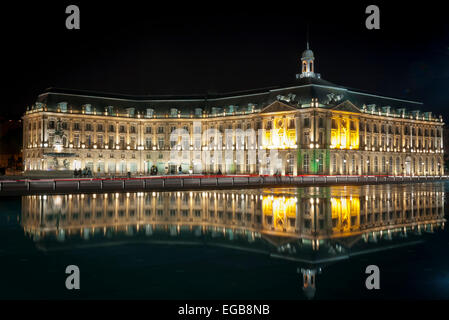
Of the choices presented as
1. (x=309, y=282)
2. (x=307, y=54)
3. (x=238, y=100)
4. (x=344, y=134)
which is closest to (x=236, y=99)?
(x=238, y=100)

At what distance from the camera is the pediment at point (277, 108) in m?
78.4

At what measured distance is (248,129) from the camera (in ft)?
286

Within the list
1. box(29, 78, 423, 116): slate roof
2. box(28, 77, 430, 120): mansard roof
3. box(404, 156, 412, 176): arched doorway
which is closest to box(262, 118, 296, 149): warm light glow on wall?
box(28, 77, 430, 120): mansard roof

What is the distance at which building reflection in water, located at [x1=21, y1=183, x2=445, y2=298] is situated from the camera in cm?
1451

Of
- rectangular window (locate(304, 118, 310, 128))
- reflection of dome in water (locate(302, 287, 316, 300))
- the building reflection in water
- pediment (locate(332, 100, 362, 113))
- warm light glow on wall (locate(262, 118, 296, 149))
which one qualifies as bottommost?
reflection of dome in water (locate(302, 287, 316, 300))

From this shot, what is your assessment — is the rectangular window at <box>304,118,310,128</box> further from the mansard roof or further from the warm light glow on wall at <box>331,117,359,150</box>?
the warm light glow on wall at <box>331,117,359,150</box>

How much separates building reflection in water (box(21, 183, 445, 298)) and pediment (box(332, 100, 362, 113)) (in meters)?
53.0

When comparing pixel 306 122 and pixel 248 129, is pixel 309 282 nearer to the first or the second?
pixel 306 122

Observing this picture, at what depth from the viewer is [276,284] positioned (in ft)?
34.2

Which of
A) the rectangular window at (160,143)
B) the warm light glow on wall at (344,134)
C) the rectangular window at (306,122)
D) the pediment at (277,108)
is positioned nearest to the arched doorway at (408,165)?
Result: the warm light glow on wall at (344,134)

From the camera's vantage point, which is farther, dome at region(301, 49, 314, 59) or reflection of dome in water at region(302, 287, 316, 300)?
dome at region(301, 49, 314, 59)

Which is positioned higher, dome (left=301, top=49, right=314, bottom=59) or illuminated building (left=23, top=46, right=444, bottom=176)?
dome (left=301, top=49, right=314, bottom=59)

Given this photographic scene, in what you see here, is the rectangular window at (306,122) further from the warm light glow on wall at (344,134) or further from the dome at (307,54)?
the dome at (307,54)
